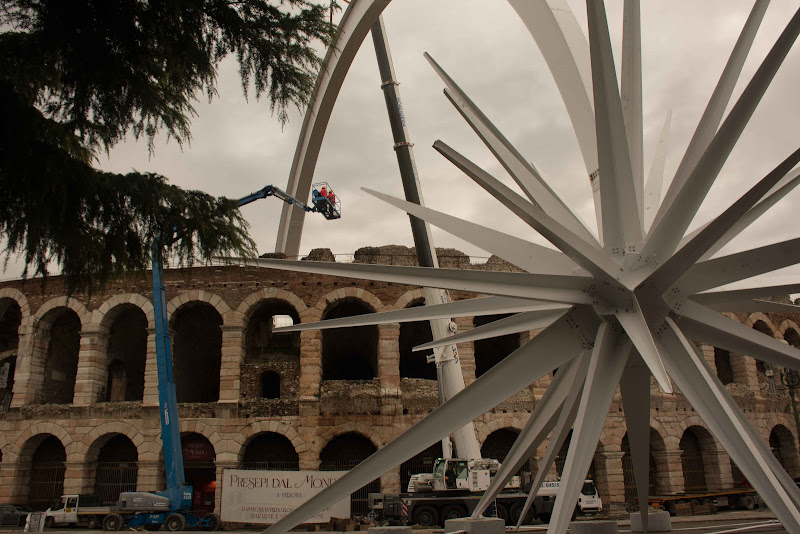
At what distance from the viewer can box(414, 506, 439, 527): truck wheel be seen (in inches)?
534

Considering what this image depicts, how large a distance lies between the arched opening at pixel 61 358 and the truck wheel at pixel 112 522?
667 cm

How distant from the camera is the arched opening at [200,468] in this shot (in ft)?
61.9

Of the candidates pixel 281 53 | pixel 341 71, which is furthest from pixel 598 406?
pixel 341 71

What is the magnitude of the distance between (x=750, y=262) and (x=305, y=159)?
66.0 feet

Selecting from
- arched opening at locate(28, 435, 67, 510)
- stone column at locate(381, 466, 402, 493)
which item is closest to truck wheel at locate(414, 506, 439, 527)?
stone column at locate(381, 466, 402, 493)

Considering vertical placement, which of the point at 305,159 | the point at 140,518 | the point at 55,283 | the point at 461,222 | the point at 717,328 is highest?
the point at 305,159

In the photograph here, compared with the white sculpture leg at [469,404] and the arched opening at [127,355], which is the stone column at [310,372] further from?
the white sculpture leg at [469,404]

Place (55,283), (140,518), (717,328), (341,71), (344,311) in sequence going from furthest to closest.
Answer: (344,311)
(55,283)
(341,71)
(140,518)
(717,328)

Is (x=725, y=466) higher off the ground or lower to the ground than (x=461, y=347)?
lower

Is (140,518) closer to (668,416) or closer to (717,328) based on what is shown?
(717,328)

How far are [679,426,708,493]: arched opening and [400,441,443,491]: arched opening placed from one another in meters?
8.36

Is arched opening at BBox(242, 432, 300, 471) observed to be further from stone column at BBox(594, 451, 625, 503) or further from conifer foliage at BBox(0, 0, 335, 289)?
conifer foliage at BBox(0, 0, 335, 289)

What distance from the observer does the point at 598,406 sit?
4039 mm

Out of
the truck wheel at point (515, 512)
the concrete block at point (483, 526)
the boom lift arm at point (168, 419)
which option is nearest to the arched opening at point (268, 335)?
the boom lift arm at point (168, 419)
